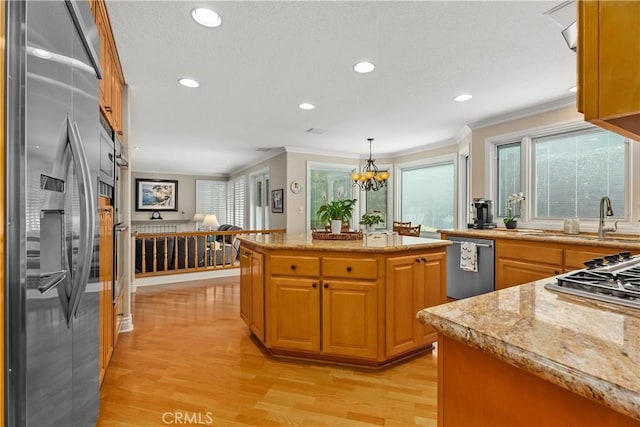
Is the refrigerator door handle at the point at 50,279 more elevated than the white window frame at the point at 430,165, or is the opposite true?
the white window frame at the point at 430,165

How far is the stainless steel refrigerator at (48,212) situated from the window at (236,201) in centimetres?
782

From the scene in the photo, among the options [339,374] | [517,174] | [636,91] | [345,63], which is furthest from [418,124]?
[636,91]

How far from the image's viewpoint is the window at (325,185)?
6.34 m

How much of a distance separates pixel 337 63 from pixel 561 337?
2486mm

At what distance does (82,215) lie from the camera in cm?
104

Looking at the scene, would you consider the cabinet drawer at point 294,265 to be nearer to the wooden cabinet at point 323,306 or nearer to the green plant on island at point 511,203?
the wooden cabinet at point 323,306

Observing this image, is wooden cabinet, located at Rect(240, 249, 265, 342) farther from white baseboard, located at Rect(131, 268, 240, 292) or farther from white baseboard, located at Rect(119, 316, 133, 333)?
white baseboard, located at Rect(131, 268, 240, 292)

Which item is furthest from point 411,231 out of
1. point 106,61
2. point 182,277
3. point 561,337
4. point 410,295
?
point 561,337


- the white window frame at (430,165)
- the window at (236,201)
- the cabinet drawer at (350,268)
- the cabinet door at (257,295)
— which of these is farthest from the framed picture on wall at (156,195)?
the cabinet drawer at (350,268)

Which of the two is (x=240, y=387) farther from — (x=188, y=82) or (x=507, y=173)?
(x=507, y=173)

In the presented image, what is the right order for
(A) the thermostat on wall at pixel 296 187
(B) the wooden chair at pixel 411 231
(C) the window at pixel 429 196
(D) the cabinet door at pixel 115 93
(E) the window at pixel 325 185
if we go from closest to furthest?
(D) the cabinet door at pixel 115 93, (B) the wooden chair at pixel 411 231, (C) the window at pixel 429 196, (A) the thermostat on wall at pixel 296 187, (E) the window at pixel 325 185

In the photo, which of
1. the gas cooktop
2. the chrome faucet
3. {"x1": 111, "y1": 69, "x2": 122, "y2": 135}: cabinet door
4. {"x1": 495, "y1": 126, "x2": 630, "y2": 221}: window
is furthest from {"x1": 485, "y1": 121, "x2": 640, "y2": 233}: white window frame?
{"x1": 111, "y1": 69, "x2": 122, "y2": 135}: cabinet door

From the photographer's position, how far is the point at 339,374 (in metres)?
2.23

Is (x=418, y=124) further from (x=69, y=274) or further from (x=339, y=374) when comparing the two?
(x=69, y=274)
